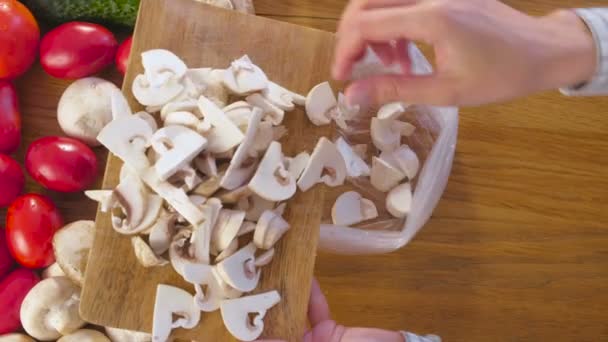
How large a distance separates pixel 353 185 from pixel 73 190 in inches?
20.2

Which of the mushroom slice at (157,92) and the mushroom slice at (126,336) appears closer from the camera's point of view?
the mushroom slice at (157,92)

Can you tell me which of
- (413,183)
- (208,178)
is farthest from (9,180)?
(413,183)

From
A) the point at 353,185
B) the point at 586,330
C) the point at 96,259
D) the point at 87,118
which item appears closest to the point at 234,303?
the point at 96,259

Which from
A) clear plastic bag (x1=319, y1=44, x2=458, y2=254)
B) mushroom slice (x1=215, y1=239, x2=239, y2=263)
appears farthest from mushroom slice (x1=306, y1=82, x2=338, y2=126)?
mushroom slice (x1=215, y1=239, x2=239, y2=263)

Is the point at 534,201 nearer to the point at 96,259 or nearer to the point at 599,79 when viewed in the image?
the point at 599,79

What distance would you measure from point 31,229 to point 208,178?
1.21 feet

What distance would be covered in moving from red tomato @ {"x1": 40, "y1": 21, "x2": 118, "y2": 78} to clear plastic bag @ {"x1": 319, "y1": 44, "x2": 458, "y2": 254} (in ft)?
1.57

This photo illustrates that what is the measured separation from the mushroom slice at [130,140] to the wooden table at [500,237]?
296mm

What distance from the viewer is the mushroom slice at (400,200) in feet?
3.37

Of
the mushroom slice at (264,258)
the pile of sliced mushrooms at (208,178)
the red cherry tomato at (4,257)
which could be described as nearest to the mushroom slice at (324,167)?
the pile of sliced mushrooms at (208,178)

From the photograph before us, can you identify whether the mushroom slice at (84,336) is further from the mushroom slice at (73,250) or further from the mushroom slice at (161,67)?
the mushroom slice at (161,67)

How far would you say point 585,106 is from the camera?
1178 millimetres

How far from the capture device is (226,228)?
2.75 ft

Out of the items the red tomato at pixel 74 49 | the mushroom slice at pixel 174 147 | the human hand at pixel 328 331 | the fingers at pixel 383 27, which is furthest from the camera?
the red tomato at pixel 74 49
